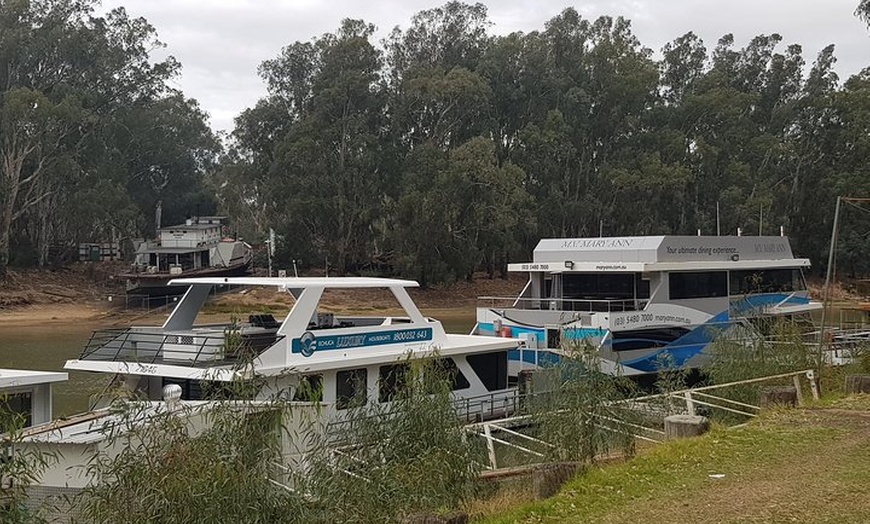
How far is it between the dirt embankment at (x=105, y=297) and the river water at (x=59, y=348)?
2.38 m

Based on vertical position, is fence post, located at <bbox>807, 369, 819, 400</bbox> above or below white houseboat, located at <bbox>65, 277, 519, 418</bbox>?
below

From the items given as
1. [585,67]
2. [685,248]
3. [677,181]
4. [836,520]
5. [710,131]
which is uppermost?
[585,67]

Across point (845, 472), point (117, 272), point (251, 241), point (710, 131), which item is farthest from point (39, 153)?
point (845, 472)

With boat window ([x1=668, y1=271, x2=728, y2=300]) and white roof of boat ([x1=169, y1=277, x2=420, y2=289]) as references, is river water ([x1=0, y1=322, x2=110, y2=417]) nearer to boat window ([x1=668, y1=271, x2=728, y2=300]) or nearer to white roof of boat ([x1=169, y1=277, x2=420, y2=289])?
white roof of boat ([x1=169, y1=277, x2=420, y2=289])

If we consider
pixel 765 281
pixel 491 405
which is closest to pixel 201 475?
pixel 491 405

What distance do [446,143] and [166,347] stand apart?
46229mm

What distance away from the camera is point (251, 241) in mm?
72938

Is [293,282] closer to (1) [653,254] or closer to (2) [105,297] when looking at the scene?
(1) [653,254]

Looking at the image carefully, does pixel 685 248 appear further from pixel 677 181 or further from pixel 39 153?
pixel 39 153

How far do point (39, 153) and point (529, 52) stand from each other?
32748 mm

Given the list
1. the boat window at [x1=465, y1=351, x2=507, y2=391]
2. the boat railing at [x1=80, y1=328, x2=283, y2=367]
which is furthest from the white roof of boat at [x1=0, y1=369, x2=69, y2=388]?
the boat window at [x1=465, y1=351, x2=507, y2=391]

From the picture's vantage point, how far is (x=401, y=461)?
8953mm

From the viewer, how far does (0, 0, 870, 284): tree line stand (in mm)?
54188

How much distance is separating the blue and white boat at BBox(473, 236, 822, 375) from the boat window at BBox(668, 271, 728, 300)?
3 cm
